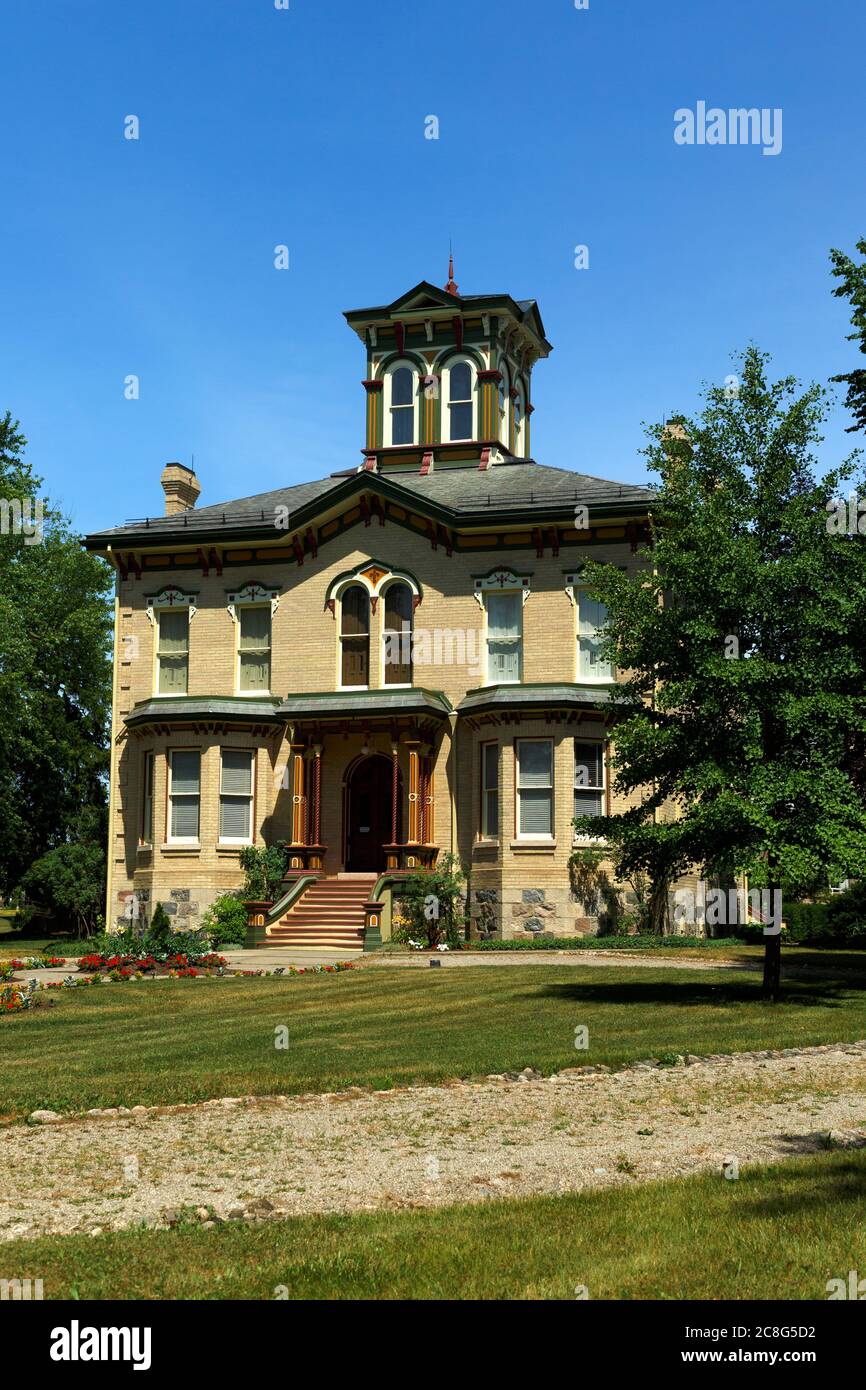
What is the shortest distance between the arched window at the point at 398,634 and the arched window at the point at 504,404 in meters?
8.00

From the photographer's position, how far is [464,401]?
39906 millimetres

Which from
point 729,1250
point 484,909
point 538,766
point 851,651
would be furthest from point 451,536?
point 729,1250

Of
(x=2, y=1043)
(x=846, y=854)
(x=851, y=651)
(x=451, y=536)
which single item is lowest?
(x=2, y=1043)

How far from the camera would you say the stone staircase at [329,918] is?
30675 millimetres

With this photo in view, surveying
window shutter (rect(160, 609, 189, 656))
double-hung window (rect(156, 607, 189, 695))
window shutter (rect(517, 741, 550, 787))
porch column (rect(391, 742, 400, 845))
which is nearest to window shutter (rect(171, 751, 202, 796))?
double-hung window (rect(156, 607, 189, 695))

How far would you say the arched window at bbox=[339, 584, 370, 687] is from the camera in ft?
114

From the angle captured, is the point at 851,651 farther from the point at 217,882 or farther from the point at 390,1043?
the point at 217,882

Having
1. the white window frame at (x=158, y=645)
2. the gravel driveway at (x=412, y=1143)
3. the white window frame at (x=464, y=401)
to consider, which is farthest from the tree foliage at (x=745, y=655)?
the white window frame at (x=464, y=401)

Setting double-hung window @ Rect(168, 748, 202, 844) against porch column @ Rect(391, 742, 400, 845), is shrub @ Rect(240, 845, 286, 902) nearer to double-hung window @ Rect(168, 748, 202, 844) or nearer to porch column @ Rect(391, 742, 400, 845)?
double-hung window @ Rect(168, 748, 202, 844)

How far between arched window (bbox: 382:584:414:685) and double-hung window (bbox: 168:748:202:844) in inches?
211

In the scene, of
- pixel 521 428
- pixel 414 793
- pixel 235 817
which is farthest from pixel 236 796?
pixel 521 428

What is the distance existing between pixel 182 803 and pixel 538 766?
9.24 m

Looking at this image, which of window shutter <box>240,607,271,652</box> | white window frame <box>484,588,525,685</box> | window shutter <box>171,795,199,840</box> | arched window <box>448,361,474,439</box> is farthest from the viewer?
arched window <box>448,361,474,439</box>

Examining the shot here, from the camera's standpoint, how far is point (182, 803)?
3425 centimetres
